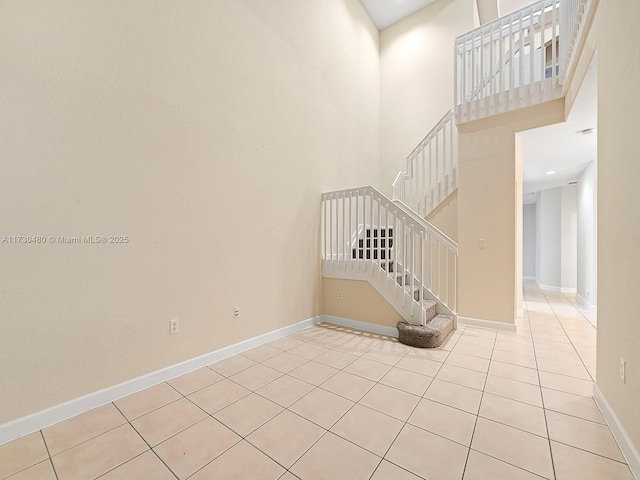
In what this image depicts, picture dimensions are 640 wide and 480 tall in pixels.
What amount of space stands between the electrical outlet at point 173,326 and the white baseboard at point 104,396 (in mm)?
290

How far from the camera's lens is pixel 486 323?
3699 millimetres

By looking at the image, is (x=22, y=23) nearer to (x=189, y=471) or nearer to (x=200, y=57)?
(x=200, y=57)

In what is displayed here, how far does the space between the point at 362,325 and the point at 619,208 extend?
2685 millimetres

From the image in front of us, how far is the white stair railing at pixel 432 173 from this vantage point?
438 centimetres

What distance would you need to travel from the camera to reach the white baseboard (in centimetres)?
165

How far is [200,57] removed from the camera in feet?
8.53

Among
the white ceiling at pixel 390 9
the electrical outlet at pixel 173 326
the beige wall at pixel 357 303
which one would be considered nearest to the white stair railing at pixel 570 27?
the beige wall at pixel 357 303

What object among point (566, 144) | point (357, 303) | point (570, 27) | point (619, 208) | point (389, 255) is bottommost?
point (357, 303)

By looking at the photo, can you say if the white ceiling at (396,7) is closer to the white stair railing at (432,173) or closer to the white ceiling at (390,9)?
the white ceiling at (390,9)

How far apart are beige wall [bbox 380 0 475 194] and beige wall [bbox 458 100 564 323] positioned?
1934 millimetres

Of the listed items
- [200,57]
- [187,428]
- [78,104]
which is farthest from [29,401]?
[200,57]

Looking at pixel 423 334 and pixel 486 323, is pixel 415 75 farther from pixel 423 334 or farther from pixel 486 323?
pixel 423 334

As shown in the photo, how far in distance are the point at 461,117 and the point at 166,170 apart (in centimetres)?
383

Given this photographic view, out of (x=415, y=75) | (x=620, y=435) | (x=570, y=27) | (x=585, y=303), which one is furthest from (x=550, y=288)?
(x=620, y=435)
